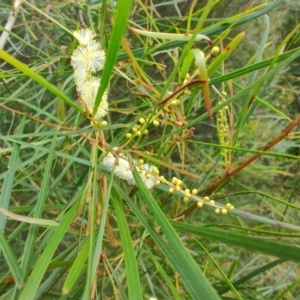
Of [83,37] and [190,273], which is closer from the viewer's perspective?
[190,273]

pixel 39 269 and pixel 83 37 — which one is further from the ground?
pixel 83 37

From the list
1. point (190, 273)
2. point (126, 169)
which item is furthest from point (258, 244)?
point (126, 169)

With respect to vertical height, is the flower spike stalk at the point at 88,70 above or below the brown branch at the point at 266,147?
above

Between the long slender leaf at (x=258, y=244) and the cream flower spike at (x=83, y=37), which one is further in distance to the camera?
the cream flower spike at (x=83, y=37)

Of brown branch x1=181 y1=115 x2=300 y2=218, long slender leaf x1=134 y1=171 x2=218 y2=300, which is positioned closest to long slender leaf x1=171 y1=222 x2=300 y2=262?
long slender leaf x1=134 y1=171 x2=218 y2=300

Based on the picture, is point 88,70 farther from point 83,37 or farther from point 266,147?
point 266,147

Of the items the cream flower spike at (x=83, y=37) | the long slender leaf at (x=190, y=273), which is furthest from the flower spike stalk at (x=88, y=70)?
the long slender leaf at (x=190, y=273)

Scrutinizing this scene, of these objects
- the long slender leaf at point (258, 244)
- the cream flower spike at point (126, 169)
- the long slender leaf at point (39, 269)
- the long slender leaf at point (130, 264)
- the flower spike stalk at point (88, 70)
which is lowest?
the long slender leaf at point (39, 269)

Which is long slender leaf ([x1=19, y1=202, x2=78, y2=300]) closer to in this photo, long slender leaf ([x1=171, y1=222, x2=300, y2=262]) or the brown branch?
long slender leaf ([x1=171, y1=222, x2=300, y2=262])

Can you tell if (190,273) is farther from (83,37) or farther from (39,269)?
(83,37)

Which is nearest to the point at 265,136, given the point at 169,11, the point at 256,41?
the point at 256,41

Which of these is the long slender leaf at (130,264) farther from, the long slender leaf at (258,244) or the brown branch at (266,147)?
the brown branch at (266,147)
